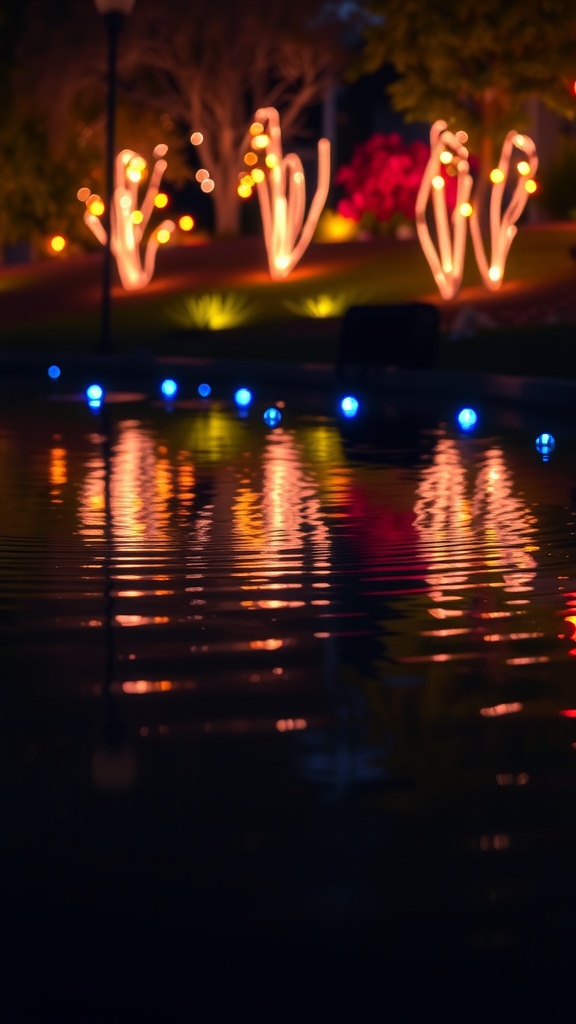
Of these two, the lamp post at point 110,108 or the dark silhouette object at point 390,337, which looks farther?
the lamp post at point 110,108

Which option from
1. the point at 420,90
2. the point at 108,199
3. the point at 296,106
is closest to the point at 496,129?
the point at 420,90

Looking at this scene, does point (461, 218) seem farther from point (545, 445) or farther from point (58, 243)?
point (58, 243)

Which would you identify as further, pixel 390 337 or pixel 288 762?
pixel 390 337

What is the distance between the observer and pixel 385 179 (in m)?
52.2

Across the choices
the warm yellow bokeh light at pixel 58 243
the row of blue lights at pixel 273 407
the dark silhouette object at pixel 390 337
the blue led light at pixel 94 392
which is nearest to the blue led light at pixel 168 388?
the row of blue lights at pixel 273 407

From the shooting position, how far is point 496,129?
148 ft

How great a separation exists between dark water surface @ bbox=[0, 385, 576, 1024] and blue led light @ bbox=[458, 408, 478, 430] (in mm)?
8082

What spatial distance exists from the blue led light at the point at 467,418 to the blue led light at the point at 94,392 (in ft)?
17.3

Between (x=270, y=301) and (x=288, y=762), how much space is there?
37.4m

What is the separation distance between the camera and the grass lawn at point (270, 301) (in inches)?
1293

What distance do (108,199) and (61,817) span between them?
28864 mm

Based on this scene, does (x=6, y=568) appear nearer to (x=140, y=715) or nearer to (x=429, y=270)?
(x=140, y=715)

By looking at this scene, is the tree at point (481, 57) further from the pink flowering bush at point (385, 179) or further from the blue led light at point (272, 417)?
the blue led light at point (272, 417)

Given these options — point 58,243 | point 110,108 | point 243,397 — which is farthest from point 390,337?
point 58,243
